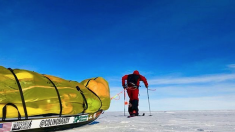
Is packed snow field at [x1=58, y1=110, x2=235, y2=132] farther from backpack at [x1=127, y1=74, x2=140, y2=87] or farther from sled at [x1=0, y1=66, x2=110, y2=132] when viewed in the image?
backpack at [x1=127, y1=74, x2=140, y2=87]

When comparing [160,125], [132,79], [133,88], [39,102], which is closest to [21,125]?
[39,102]

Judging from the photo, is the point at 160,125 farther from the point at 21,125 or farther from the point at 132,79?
the point at 132,79

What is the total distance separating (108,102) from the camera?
8.05 metres

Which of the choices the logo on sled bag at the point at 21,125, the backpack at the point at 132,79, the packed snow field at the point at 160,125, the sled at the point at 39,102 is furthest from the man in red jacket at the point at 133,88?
the logo on sled bag at the point at 21,125

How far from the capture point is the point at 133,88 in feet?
36.1

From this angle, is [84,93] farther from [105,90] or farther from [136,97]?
[136,97]

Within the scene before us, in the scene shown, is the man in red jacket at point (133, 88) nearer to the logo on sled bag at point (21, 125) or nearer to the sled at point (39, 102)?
the sled at point (39, 102)

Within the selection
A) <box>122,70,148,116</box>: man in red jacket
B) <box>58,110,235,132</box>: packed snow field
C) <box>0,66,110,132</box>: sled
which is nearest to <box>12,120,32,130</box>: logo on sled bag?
<box>0,66,110,132</box>: sled

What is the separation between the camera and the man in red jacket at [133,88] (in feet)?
35.9

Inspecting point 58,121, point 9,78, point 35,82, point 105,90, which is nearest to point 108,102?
point 105,90

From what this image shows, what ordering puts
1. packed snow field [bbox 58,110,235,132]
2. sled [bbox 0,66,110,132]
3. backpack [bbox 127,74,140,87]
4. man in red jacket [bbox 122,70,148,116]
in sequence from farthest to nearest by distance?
backpack [bbox 127,74,140,87] < man in red jacket [bbox 122,70,148,116] < packed snow field [bbox 58,110,235,132] < sled [bbox 0,66,110,132]

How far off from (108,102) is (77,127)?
2130 mm

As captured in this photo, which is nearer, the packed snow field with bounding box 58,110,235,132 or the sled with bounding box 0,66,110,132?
the sled with bounding box 0,66,110,132

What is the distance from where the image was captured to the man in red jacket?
35.9 feet
